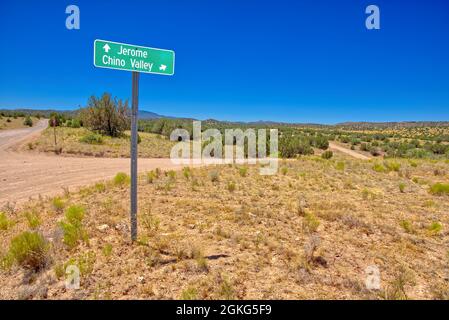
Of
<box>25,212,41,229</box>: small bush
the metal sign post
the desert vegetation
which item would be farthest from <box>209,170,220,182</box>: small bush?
the metal sign post

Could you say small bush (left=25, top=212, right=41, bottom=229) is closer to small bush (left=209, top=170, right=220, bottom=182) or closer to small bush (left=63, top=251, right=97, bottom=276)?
Answer: small bush (left=63, top=251, right=97, bottom=276)

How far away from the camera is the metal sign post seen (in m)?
3.95

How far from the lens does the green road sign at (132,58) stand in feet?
12.9

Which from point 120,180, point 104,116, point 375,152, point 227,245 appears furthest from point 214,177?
point 375,152

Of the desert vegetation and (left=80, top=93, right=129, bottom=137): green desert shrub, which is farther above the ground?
(left=80, top=93, right=129, bottom=137): green desert shrub

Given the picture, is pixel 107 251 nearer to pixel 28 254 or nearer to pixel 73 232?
pixel 73 232

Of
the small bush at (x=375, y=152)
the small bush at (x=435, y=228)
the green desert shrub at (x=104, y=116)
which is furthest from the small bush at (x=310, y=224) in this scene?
the small bush at (x=375, y=152)

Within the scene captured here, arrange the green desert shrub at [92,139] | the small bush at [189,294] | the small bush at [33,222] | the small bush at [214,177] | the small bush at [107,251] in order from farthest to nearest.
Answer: the green desert shrub at [92,139], the small bush at [214,177], the small bush at [33,222], the small bush at [107,251], the small bush at [189,294]

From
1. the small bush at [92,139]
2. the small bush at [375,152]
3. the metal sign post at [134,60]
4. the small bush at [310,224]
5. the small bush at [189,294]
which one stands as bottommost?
the small bush at [189,294]

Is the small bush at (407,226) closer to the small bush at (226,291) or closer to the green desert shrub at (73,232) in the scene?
the small bush at (226,291)

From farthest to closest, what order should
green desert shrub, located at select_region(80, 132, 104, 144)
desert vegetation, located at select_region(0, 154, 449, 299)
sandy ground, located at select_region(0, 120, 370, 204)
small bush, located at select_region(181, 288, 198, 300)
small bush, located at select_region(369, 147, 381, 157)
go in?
small bush, located at select_region(369, 147, 381, 157), green desert shrub, located at select_region(80, 132, 104, 144), sandy ground, located at select_region(0, 120, 370, 204), desert vegetation, located at select_region(0, 154, 449, 299), small bush, located at select_region(181, 288, 198, 300)

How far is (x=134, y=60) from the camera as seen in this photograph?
416cm

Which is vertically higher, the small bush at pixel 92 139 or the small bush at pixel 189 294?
the small bush at pixel 92 139

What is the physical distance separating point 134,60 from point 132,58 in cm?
4
